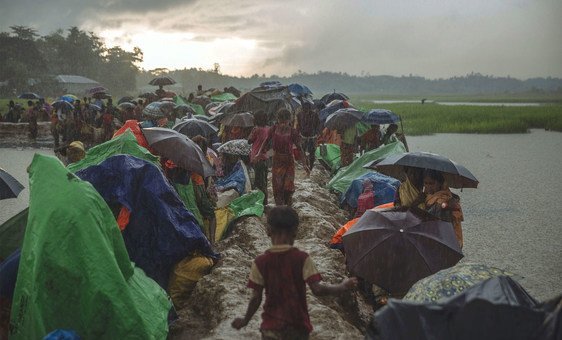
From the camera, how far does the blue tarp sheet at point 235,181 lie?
805 cm

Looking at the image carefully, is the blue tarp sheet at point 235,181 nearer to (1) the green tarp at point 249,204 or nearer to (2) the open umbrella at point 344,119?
(1) the green tarp at point 249,204

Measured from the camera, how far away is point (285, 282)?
2.67 metres

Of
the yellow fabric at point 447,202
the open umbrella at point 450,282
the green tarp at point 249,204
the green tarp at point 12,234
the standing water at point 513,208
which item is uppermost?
the yellow fabric at point 447,202

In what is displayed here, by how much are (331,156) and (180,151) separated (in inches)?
316

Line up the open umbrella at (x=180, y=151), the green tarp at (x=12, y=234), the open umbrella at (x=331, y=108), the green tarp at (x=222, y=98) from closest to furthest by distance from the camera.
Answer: the green tarp at (x=12, y=234) < the open umbrella at (x=180, y=151) < the open umbrella at (x=331, y=108) < the green tarp at (x=222, y=98)

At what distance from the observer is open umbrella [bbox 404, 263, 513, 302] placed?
9.79 ft

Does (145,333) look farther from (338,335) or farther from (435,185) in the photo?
(435,185)

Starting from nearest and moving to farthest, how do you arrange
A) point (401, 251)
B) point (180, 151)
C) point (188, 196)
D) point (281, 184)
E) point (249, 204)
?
point (401, 251) < point (180, 151) < point (188, 196) < point (281, 184) < point (249, 204)

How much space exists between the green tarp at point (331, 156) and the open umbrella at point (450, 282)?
9.24 meters

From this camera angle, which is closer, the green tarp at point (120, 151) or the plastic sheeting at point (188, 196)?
the green tarp at point (120, 151)

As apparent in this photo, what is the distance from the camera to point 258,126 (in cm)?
727

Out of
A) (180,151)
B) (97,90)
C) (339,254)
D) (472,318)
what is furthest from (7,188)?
(97,90)

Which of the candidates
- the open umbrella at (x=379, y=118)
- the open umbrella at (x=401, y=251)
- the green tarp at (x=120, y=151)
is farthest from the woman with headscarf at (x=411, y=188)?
the open umbrella at (x=379, y=118)

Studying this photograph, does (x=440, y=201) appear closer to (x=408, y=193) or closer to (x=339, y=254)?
(x=408, y=193)
